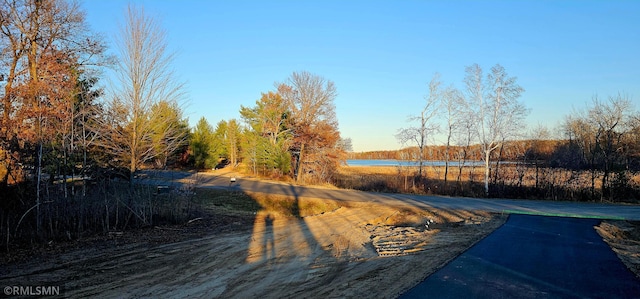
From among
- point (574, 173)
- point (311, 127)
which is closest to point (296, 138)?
point (311, 127)

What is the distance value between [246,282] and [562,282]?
16.4 ft

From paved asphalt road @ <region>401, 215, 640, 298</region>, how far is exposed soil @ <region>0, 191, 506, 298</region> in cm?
40

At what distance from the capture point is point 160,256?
7676 millimetres

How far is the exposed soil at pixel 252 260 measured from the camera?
228 inches

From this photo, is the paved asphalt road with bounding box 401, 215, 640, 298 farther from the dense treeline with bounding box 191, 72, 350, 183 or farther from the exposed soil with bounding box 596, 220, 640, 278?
the dense treeline with bounding box 191, 72, 350, 183

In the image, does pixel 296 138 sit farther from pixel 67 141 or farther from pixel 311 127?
pixel 67 141

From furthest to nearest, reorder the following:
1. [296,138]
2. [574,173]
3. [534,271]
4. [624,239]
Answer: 1. [296,138]
2. [574,173]
3. [624,239]
4. [534,271]

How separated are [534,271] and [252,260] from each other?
5156mm

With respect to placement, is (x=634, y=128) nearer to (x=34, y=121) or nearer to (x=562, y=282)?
(x=562, y=282)

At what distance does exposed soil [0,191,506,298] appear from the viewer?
5785 millimetres

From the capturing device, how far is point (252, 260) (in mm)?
7508

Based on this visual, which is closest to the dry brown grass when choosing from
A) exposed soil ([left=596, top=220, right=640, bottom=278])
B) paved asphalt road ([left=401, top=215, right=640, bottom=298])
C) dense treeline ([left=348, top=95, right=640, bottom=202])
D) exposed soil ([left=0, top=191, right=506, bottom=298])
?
dense treeline ([left=348, top=95, right=640, bottom=202])

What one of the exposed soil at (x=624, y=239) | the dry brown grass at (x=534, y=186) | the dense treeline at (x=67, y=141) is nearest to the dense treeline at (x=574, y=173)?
the dry brown grass at (x=534, y=186)

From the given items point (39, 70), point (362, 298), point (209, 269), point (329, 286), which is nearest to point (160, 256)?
point (209, 269)
